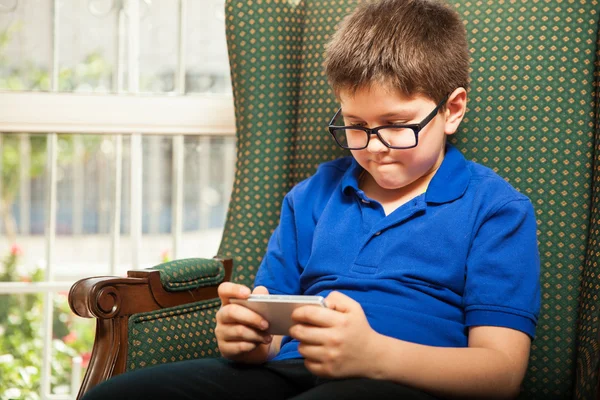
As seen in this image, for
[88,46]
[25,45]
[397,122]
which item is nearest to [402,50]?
[397,122]

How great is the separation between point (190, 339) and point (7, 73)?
150cm

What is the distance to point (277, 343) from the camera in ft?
4.99

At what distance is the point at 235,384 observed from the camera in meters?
1.33

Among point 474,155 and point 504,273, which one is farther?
point 474,155

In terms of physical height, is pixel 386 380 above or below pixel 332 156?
below

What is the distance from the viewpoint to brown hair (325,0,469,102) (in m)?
1.42

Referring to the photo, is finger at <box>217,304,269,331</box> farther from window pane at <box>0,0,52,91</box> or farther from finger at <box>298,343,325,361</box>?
window pane at <box>0,0,52,91</box>

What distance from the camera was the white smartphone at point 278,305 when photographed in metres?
1.17

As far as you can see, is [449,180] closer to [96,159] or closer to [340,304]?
[340,304]

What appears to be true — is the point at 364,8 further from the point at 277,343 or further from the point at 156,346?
the point at 156,346

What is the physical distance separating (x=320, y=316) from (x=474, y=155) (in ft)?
2.81

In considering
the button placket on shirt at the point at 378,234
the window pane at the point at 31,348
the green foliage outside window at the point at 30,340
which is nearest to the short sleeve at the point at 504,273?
the button placket on shirt at the point at 378,234

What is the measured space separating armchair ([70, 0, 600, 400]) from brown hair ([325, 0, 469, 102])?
31 centimetres

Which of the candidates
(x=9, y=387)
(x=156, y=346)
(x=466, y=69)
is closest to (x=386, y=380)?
(x=156, y=346)
